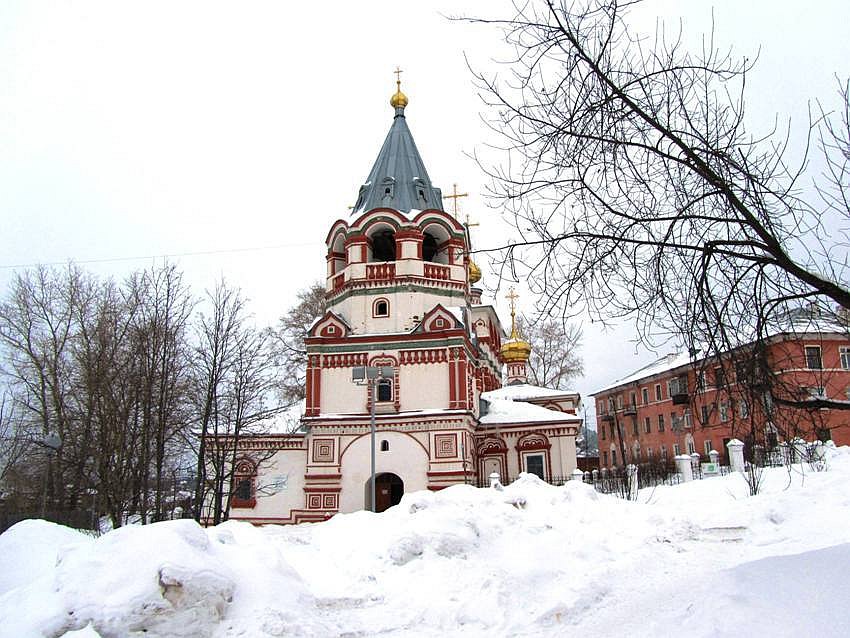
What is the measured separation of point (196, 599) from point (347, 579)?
2.74 m

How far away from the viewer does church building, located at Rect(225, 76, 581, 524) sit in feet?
79.4

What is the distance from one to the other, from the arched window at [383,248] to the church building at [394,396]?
45 millimetres

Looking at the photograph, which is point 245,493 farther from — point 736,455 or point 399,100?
point 399,100

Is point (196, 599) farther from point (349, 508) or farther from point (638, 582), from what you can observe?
point (349, 508)

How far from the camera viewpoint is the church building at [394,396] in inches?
952

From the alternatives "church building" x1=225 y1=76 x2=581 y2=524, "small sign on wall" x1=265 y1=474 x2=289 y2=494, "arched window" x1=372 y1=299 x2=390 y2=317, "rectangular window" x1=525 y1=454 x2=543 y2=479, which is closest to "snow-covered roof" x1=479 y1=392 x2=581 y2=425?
"church building" x1=225 y1=76 x2=581 y2=524

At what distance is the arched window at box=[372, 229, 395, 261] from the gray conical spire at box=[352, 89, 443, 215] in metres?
1.33

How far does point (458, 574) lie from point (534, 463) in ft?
61.7

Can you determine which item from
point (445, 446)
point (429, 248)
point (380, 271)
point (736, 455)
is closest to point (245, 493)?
point (445, 446)

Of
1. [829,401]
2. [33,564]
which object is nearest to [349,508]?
[33,564]

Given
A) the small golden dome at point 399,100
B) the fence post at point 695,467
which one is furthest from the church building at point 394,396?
the fence post at point 695,467

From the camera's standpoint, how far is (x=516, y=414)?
91.7ft

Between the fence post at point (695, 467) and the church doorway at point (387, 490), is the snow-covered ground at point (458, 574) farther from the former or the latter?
the church doorway at point (387, 490)

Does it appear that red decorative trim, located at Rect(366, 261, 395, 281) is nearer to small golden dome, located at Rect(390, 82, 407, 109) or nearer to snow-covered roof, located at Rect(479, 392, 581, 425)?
snow-covered roof, located at Rect(479, 392, 581, 425)
